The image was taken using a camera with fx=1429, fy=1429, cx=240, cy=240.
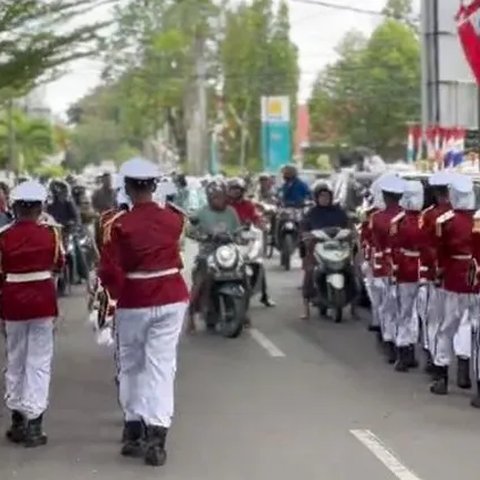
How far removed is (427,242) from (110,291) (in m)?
3.88

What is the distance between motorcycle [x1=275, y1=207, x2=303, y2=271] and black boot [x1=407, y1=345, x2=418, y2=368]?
9802mm

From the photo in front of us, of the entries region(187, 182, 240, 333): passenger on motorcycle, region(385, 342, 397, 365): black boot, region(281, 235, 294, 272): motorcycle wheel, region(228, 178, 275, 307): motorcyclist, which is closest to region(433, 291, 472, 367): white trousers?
region(385, 342, 397, 365): black boot

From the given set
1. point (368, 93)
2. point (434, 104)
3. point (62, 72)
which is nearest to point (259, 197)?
point (434, 104)

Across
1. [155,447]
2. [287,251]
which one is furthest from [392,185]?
[287,251]

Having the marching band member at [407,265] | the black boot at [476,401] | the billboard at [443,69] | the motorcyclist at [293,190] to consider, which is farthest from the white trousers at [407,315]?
the billboard at [443,69]

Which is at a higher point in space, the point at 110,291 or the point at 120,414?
the point at 110,291

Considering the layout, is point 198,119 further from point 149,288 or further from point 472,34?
point 149,288

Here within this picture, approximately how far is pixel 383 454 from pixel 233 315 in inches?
250

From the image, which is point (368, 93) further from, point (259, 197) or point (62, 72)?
point (62, 72)

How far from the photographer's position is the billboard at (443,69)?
2523cm

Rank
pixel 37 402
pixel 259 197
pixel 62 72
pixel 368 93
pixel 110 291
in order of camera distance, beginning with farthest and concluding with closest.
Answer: pixel 368 93
pixel 259 197
pixel 62 72
pixel 37 402
pixel 110 291

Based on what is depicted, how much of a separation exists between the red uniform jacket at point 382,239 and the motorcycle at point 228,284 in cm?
236

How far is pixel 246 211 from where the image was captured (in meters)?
17.8

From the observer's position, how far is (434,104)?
84.6 feet
